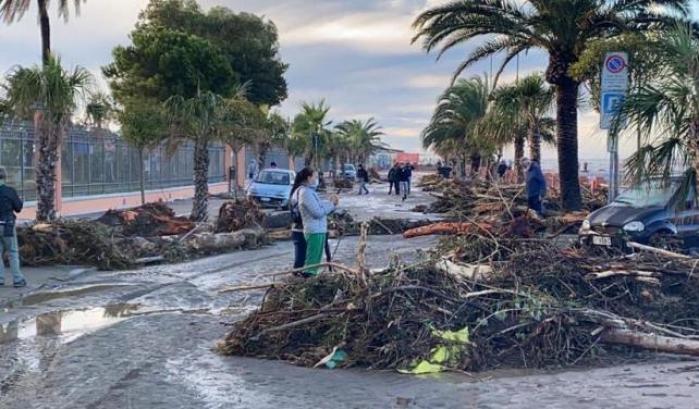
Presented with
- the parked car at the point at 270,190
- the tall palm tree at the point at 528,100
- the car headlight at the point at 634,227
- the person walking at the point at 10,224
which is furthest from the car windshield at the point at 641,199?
the parked car at the point at 270,190

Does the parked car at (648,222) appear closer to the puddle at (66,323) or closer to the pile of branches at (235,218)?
the puddle at (66,323)

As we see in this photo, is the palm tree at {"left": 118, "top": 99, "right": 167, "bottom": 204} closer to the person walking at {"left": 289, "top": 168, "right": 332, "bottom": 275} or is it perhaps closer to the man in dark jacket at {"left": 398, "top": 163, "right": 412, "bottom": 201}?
the person walking at {"left": 289, "top": 168, "right": 332, "bottom": 275}

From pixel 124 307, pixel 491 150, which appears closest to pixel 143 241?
pixel 124 307

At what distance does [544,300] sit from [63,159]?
71.1 ft

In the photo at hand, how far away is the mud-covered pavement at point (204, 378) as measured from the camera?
5871 millimetres

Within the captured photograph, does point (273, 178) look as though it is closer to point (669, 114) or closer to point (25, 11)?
point (25, 11)

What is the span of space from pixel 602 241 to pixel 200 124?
39.6ft

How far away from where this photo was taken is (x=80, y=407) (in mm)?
5762

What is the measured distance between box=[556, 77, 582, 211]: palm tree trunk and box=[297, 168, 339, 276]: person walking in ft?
38.3

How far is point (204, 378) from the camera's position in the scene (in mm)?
6609

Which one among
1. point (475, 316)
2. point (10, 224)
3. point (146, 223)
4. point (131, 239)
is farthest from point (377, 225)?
point (475, 316)

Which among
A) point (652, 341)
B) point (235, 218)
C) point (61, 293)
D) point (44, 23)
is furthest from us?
point (44, 23)

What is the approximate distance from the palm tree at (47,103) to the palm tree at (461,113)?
2637 cm

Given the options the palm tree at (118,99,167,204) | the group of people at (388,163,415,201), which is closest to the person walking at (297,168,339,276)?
the palm tree at (118,99,167,204)
